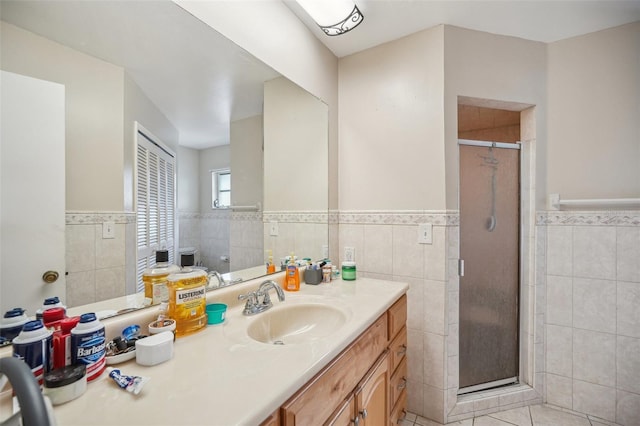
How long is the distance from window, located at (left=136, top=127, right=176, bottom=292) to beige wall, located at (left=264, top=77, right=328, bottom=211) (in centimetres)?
51

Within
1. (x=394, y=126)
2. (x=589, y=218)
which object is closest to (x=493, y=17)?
(x=394, y=126)

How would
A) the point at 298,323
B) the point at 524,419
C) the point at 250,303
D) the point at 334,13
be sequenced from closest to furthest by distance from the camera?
1. the point at 250,303
2. the point at 298,323
3. the point at 334,13
4. the point at 524,419

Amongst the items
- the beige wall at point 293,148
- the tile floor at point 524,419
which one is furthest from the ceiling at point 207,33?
the tile floor at point 524,419

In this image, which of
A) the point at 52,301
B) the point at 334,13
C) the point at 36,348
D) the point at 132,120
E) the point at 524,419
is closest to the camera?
the point at 36,348

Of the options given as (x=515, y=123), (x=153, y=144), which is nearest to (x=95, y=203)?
(x=153, y=144)

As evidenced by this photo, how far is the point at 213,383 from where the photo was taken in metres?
0.63

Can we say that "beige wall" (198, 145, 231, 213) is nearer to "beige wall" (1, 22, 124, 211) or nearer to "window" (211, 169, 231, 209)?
"window" (211, 169, 231, 209)

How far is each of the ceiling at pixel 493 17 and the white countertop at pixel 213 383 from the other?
1596mm

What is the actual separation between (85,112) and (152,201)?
0.31 meters

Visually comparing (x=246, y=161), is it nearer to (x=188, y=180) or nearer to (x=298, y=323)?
(x=188, y=180)

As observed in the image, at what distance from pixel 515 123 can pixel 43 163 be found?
136 inches

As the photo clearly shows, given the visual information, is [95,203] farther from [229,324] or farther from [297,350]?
[297,350]

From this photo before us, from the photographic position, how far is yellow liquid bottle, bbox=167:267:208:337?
34.1 inches

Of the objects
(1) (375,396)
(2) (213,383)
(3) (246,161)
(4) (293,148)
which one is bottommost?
(1) (375,396)
